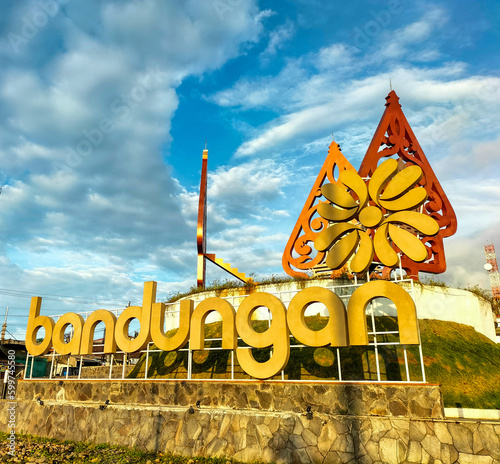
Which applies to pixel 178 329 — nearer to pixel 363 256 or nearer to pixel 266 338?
pixel 266 338

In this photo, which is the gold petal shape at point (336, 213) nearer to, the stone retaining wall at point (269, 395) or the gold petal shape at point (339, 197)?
the gold petal shape at point (339, 197)

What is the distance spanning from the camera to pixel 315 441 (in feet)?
41.2

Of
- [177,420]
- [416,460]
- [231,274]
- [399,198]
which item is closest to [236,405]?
[177,420]

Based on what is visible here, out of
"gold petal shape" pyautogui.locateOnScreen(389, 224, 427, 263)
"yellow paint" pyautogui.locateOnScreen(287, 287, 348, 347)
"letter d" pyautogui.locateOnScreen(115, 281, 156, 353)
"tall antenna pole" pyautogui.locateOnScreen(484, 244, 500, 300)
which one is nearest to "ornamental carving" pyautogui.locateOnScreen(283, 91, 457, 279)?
"gold petal shape" pyautogui.locateOnScreen(389, 224, 427, 263)

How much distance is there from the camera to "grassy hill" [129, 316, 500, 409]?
15.6m

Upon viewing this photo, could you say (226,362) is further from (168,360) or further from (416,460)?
(416,460)

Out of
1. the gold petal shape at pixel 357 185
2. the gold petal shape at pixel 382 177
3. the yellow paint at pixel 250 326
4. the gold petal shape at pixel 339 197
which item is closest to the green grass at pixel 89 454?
the yellow paint at pixel 250 326

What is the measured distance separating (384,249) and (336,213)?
234cm

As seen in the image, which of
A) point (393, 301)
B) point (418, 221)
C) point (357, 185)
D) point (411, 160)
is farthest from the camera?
→ point (411, 160)

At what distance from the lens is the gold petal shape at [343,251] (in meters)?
14.9

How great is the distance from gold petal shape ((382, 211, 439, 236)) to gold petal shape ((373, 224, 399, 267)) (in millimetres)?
425

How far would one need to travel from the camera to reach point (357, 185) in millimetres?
15773

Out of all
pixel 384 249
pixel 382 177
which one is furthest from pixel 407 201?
pixel 384 249

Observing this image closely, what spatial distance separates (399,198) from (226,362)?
32.7 feet
